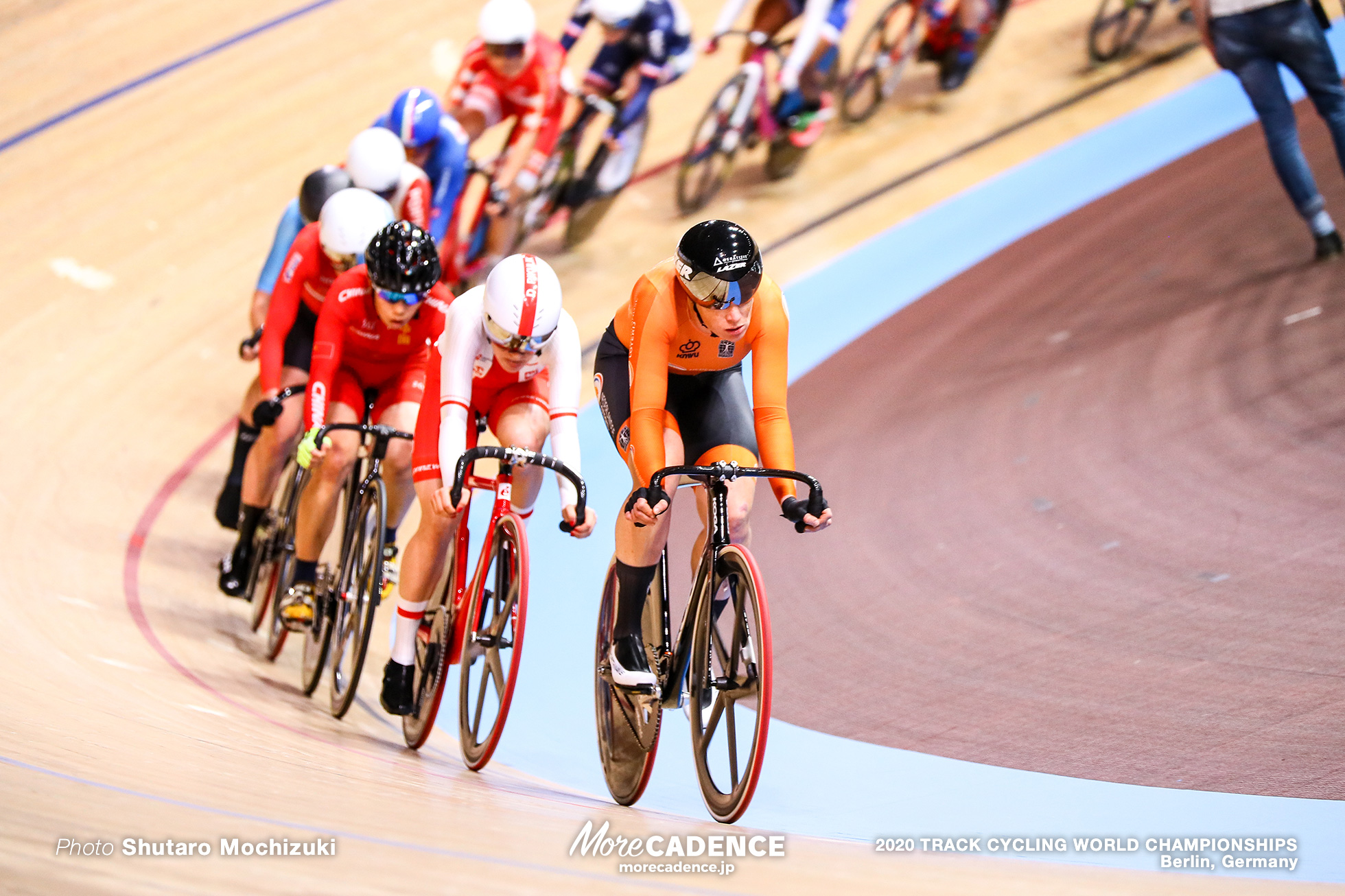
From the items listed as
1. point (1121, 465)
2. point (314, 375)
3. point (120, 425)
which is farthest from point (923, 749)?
point (120, 425)

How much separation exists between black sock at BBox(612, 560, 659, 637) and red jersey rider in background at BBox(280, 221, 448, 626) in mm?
853

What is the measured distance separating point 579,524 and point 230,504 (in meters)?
2.32

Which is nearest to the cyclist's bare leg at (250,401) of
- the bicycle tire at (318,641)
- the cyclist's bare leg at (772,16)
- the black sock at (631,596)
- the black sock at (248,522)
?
the black sock at (248,522)

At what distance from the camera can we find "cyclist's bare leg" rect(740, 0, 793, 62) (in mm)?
7348

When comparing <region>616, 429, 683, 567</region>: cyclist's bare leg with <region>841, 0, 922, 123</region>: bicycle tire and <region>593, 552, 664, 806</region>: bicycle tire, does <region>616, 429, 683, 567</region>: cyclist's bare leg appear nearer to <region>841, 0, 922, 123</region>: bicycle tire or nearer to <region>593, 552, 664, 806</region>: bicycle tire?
<region>593, 552, 664, 806</region>: bicycle tire

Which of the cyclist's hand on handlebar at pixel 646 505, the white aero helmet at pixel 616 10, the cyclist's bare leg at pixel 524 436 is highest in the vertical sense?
the cyclist's hand on handlebar at pixel 646 505

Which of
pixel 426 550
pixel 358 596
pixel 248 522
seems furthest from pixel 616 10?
pixel 426 550

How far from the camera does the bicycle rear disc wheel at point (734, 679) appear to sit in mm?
2709

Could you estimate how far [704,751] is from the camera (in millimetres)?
3033

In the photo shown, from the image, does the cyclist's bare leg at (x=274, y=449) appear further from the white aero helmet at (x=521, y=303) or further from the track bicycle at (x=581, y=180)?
the track bicycle at (x=581, y=180)

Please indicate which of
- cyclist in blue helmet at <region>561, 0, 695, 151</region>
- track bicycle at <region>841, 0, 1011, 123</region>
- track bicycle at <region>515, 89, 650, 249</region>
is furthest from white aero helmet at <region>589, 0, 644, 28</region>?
track bicycle at <region>841, 0, 1011, 123</region>

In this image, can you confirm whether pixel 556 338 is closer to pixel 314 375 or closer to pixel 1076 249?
pixel 314 375

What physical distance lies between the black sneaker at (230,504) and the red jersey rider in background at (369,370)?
101 cm

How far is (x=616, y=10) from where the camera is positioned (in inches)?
257
